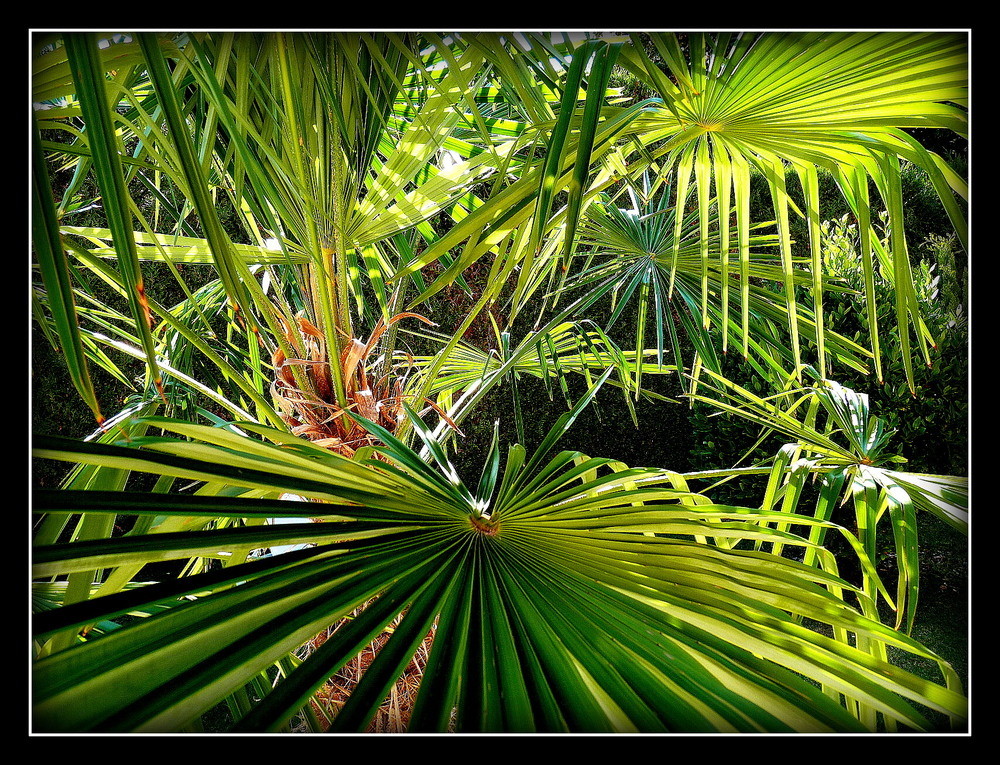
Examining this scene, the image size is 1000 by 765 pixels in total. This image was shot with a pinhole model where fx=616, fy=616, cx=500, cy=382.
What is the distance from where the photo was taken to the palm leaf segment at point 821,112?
22.8 inches

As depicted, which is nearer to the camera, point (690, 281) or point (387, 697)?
point (387, 697)

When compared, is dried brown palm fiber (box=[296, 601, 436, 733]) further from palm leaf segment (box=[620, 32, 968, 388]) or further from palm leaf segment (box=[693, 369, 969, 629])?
palm leaf segment (box=[620, 32, 968, 388])

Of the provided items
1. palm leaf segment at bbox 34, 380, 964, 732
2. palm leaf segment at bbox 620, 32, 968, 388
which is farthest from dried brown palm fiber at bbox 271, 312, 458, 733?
palm leaf segment at bbox 620, 32, 968, 388

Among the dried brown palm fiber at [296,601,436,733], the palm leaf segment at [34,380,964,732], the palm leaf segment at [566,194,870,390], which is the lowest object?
the dried brown palm fiber at [296,601,436,733]

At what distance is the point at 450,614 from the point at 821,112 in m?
0.64

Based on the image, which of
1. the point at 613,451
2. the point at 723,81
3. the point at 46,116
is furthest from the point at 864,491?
the point at 613,451

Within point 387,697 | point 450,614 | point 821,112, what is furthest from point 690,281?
point 450,614

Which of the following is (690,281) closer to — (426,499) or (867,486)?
(867,486)

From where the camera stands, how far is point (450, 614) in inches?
16.6

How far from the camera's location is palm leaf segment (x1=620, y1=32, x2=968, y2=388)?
22.8 inches

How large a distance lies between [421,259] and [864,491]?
59 centimetres

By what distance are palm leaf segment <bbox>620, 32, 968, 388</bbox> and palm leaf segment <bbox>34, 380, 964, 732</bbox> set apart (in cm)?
30
